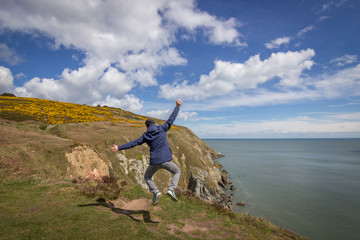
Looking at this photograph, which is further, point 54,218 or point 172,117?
point 172,117

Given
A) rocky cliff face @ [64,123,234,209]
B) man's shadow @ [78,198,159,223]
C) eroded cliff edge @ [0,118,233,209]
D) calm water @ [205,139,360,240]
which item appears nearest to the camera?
man's shadow @ [78,198,159,223]

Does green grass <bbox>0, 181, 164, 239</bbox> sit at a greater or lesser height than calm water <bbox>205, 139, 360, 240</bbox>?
greater

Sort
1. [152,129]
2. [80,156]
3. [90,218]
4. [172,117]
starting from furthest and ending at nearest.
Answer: [80,156]
[90,218]
[172,117]
[152,129]

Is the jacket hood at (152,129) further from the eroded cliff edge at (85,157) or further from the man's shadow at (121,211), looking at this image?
the eroded cliff edge at (85,157)

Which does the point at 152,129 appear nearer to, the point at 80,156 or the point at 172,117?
the point at 172,117

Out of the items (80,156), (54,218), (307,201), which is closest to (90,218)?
(54,218)

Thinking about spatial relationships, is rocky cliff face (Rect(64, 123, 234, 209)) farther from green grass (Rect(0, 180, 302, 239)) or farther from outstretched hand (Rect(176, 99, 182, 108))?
outstretched hand (Rect(176, 99, 182, 108))

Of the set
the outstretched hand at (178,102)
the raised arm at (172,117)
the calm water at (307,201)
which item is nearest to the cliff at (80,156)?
the calm water at (307,201)

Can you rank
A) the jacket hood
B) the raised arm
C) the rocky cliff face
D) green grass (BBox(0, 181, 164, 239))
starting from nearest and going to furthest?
green grass (BBox(0, 181, 164, 239)) → the jacket hood → the raised arm → the rocky cliff face

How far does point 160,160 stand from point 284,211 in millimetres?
34814

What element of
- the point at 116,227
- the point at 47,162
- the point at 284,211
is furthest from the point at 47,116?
the point at 284,211

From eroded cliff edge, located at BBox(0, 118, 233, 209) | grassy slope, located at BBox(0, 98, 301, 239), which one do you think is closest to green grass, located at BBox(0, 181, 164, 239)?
grassy slope, located at BBox(0, 98, 301, 239)

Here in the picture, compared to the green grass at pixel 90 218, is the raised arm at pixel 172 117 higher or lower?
higher

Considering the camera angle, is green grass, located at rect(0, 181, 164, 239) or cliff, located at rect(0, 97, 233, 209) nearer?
green grass, located at rect(0, 181, 164, 239)
